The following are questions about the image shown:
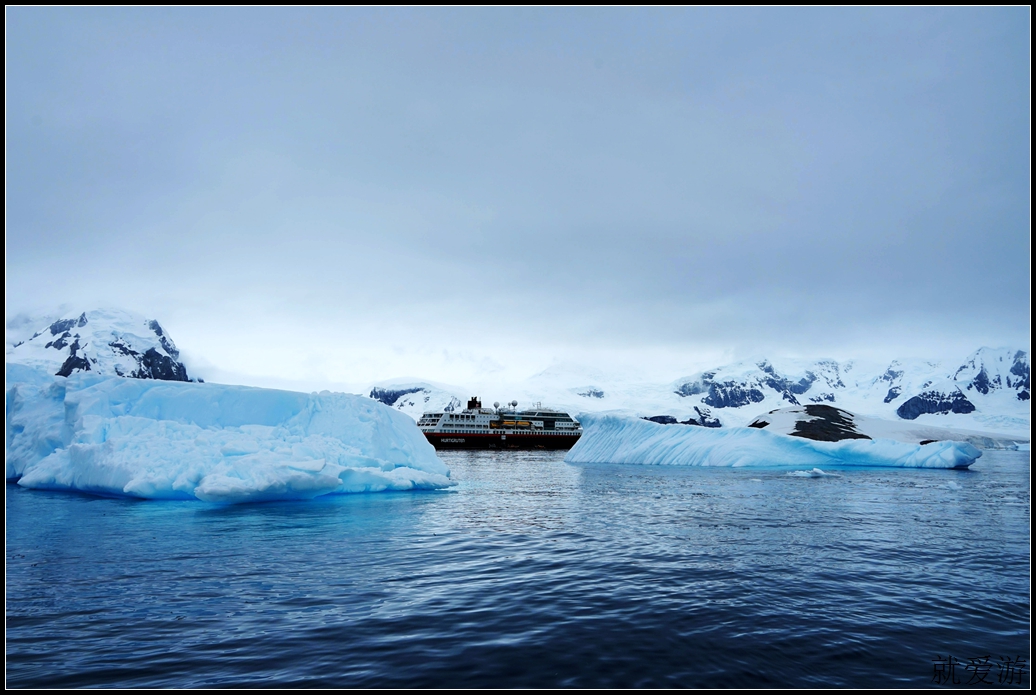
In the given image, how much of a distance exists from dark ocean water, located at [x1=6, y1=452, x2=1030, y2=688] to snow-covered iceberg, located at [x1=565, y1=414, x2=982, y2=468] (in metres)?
25.8

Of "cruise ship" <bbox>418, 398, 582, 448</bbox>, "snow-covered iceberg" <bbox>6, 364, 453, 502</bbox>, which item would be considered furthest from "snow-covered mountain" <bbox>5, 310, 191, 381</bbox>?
"snow-covered iceberg" <bbox>6, 364, 453, 502</bbox>

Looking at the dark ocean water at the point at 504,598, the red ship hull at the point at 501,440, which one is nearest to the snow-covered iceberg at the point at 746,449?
the dark ocean water at the point at 504,598

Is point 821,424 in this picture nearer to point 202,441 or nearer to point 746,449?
point 746,449

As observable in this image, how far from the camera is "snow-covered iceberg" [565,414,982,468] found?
43562 millimetres

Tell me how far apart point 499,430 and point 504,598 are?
293 ft

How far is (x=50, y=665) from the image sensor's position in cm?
652

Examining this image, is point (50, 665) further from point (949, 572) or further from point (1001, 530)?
point (1001, 530)

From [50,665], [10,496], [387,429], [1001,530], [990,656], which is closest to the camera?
[50,665]

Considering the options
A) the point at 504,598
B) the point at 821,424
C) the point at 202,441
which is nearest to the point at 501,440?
the point at 821,424

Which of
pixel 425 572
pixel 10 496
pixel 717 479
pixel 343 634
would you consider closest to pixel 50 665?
pixel 343 634

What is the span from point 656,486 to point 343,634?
22.2 meters

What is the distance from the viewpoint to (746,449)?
141 feet

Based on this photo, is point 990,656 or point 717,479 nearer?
point 990,656

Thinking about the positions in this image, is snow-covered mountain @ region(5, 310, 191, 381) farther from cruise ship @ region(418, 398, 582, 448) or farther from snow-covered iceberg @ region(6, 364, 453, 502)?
snow-covered iceberg @ region(6, 364, 453, 502)
